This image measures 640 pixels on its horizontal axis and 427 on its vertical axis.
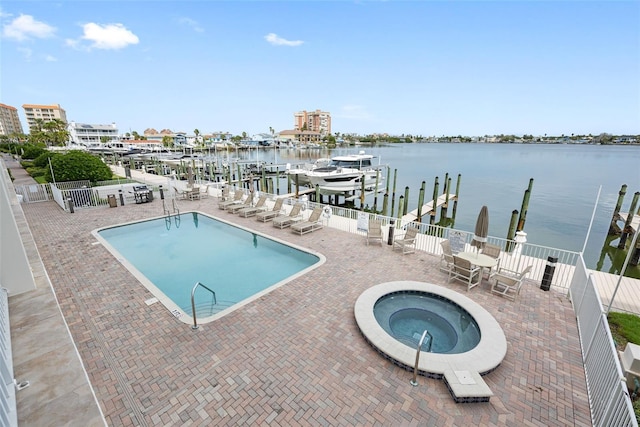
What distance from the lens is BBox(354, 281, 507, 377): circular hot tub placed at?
182 inches

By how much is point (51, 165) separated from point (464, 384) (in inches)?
928

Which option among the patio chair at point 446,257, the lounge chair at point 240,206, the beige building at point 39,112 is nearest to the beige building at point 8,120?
the beige building at point 39,112

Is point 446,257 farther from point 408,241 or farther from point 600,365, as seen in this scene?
point 600,365

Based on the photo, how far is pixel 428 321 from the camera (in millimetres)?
6270

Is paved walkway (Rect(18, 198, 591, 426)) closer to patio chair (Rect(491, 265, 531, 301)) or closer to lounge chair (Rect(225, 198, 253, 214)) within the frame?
patio chair (Rect(491, 265, 531, 301))

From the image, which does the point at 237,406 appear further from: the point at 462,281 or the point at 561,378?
the point at 462,281

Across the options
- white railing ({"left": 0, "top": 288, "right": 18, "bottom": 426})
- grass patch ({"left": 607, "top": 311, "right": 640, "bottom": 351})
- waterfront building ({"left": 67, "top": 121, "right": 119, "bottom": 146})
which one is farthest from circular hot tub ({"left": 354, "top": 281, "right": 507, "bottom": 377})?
waterfront building ({"left": 67, "top": 121, "right": 119, "bottom": 146})

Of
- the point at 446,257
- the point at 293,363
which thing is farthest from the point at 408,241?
the point at 293,363

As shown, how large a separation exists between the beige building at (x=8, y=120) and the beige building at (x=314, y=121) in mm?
132398

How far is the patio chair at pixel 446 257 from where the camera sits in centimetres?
774

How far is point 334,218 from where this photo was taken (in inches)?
526

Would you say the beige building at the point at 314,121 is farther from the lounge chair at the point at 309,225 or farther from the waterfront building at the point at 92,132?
the lounge chair at the point at 309,225

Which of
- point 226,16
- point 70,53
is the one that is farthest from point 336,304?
point 226,16

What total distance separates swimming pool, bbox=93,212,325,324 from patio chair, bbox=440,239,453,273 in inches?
141
